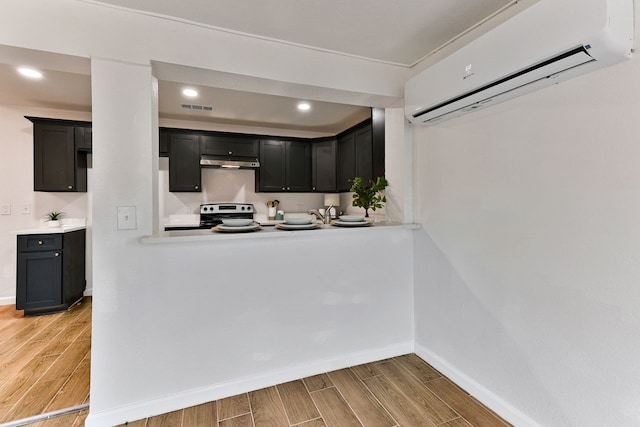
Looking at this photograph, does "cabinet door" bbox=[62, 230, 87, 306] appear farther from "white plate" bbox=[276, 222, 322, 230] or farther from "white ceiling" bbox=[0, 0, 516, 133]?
"white plate" bbox=[276, 222, 322, 230]

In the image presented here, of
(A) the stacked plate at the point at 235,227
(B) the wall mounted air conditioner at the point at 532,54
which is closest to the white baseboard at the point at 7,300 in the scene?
(A) the stacked plate at the point at 235,227

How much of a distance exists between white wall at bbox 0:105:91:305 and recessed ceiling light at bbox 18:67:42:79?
3.65 feet

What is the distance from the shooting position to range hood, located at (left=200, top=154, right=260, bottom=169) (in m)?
4.16

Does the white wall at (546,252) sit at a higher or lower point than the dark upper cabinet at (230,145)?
lower

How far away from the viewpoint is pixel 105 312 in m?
1.68

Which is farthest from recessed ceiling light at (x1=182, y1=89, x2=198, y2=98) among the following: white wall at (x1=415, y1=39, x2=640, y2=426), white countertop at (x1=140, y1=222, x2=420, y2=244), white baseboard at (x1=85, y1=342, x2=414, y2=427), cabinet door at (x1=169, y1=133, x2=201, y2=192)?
white baseboard at (x1=85, y1=342, x2=414, y2=427)

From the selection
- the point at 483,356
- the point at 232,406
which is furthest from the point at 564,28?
the point at 232,406

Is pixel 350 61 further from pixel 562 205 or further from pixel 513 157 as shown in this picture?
pixel 562 205

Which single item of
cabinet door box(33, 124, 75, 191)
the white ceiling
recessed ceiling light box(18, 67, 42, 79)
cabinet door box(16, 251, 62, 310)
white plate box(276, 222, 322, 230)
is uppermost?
recessed ceiling light box(18, 67, 42, 79)

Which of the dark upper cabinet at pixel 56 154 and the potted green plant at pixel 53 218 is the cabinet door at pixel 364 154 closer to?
the dark upper cabinet at pixel 56 154

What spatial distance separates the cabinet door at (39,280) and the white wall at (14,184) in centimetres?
63

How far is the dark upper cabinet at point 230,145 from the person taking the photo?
4227mm

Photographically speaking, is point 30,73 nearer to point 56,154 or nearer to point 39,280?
point 56,154

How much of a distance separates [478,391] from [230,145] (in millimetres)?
4019
